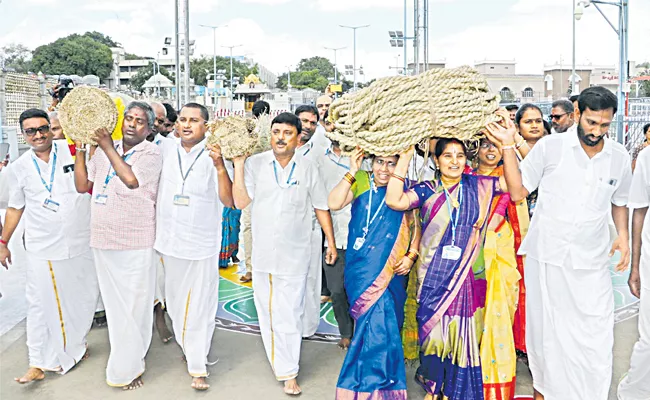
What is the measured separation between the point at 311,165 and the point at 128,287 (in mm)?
1452

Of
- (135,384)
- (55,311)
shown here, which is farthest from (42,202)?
(135,384)

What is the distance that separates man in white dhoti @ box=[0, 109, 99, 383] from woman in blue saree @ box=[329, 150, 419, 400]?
1861mm

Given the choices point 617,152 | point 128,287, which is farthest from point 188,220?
point 617,152

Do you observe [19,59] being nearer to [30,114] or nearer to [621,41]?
[621,41]

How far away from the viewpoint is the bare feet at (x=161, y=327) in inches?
205

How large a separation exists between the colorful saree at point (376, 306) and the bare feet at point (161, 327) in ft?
5.93

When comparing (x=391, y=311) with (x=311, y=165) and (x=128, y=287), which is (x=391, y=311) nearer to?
(x=311, y=165)

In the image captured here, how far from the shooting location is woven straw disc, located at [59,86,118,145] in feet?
13.0

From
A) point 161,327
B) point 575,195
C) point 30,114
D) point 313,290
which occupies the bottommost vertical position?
point 161,327

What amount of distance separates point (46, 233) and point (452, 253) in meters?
2.67

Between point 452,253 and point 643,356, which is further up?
point 452,253

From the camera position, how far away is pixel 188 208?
4.34 m

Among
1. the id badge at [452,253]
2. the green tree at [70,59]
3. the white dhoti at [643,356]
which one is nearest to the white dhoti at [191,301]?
the id badge at [452,253]

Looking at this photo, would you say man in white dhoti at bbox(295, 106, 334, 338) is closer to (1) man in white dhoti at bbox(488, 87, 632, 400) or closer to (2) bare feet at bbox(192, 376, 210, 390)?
(2) bare feet at bbox(192, 376, 210, 390)
